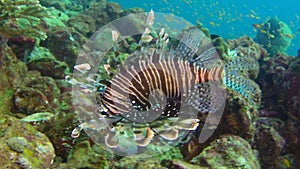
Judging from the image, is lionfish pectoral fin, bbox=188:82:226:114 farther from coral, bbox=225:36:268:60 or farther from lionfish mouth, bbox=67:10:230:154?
coral, bbox=225:36:268:60

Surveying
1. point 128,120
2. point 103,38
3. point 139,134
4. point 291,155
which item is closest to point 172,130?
point 139,134

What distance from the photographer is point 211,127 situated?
10.7 feet

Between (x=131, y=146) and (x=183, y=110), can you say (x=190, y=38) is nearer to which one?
(x=183, y=110)

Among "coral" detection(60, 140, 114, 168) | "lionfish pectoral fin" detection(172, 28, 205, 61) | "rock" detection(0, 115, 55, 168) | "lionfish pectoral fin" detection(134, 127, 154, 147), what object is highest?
"lionfish pectoral fin" detection(172, 28, 205, 61)

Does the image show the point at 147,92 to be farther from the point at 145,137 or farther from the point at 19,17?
the point at 19,17

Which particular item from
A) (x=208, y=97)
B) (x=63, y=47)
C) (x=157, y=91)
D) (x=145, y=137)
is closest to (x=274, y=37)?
(x=63, y=47)

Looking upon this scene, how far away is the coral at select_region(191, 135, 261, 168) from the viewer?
8.27 feet

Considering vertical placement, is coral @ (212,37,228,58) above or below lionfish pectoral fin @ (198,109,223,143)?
above

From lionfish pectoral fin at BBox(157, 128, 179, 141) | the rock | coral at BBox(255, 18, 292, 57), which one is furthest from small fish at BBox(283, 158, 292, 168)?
Answer: coral at BBox(255, 18, 292, 57)

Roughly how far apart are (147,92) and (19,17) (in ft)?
7.18

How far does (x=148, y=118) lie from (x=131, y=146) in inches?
22.5

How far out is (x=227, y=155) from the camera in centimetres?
262

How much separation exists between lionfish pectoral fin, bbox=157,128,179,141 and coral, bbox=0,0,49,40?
2.23 metres

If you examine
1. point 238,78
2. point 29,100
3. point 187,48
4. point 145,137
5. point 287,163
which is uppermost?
point 187,48
